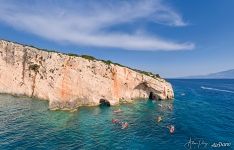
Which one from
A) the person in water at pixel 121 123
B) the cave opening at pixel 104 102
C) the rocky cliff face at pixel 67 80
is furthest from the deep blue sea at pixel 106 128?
the rocky cliff face at pixel 67 80

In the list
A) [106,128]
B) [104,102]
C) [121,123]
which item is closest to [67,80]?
[104,102]

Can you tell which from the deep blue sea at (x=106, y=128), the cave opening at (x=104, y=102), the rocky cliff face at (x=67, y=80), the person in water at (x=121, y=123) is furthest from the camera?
the cave opening at (x=104, y=102)

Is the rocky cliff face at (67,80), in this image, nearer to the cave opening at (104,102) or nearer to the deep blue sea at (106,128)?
the cave opening at (104,102)

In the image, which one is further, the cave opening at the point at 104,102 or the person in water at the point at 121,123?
the cave opening at the point at 104,102

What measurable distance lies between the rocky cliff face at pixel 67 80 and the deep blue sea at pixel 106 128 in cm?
412

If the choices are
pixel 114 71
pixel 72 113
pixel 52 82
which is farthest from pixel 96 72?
pixel 72 113

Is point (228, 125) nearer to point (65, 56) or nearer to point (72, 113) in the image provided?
point (72, 113)

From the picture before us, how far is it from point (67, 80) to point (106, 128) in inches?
862

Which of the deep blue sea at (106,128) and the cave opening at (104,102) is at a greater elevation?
the cave opening at (104,102)

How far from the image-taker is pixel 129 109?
65.6 m

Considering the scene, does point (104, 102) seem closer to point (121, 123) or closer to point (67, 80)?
point (67, 80)

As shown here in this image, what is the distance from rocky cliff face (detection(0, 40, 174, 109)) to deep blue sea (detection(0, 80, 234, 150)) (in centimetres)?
412

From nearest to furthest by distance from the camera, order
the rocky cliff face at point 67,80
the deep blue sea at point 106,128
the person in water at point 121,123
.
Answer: the deep blue sea at point 106,128, the person in water at point 121,123, the rocky cliff face at point 67,80

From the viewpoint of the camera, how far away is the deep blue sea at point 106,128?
125 ft
